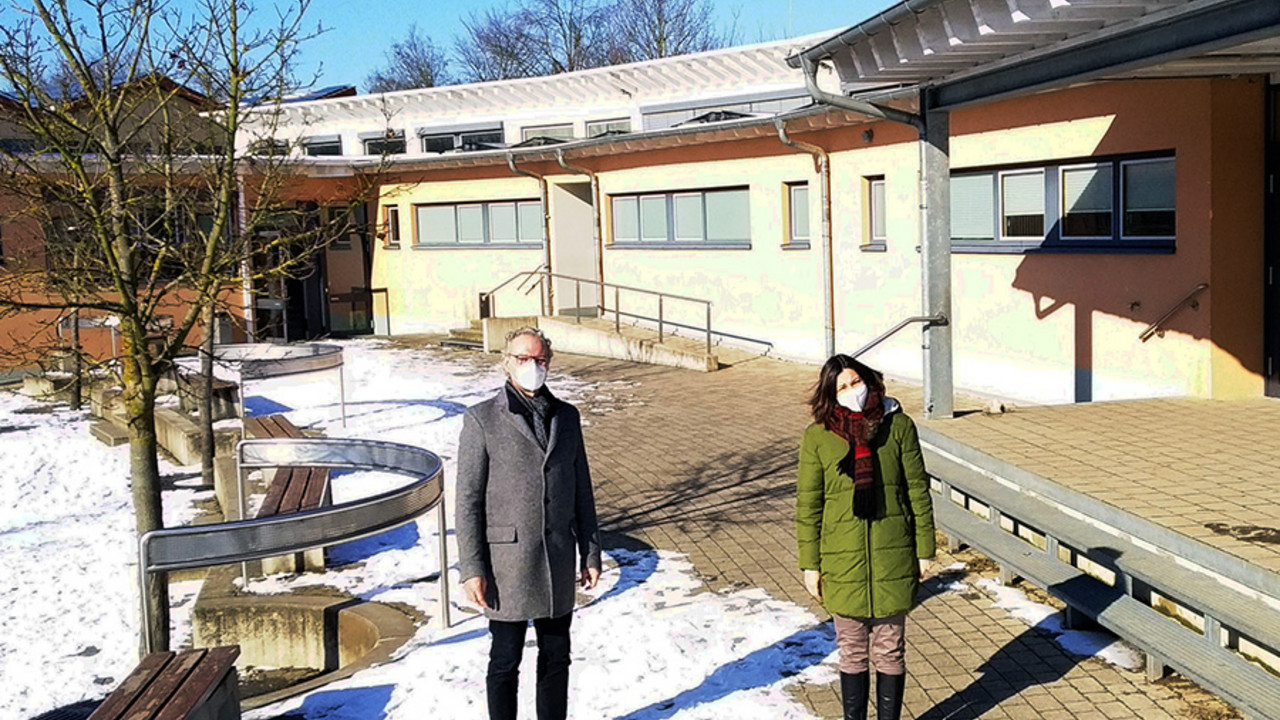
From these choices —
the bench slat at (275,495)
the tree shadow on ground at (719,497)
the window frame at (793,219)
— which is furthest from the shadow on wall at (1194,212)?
the bench slat at (275,495)

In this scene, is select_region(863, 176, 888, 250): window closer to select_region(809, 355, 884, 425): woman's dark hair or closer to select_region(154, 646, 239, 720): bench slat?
select_region(809, 355, 884, 425): woman's dark hair

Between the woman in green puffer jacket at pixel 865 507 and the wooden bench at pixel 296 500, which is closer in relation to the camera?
the woman in green puffer jacket at pixel 865 507

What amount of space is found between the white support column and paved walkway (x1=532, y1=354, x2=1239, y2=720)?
0.37 m

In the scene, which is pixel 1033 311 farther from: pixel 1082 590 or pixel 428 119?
pixel 428 119

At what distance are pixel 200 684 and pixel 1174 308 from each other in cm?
874

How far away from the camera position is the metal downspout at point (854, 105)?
977 centimetres

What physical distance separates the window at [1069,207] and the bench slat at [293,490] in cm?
742

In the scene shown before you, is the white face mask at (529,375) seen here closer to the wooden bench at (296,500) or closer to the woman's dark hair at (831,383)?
the woman's dark hair at (831,383)

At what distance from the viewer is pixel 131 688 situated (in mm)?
A: 5133

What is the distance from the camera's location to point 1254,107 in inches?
417

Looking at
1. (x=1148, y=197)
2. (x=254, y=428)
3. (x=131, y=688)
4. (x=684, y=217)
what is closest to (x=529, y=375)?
(x=131, y=688)

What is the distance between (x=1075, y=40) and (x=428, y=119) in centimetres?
2141

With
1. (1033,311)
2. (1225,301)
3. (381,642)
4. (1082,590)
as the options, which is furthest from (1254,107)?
(381,642)

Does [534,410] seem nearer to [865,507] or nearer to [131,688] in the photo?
[865,507]
